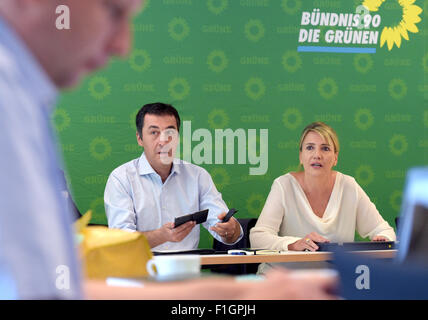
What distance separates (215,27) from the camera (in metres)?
5.73

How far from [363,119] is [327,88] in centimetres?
48

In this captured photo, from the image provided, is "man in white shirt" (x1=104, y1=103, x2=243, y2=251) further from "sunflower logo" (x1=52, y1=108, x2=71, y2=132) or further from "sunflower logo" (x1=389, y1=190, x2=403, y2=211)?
"sunflower logo" (x1=389, y1=190, x2=403, y2=211)

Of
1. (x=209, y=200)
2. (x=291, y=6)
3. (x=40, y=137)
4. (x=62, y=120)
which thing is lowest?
(x=209, y=200)

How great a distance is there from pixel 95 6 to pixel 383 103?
18.8 feet

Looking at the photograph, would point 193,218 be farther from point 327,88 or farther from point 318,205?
point 327,88

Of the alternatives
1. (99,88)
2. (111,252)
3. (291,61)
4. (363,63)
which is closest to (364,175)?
(363,63)

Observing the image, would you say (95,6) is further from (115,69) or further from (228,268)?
(115,69)

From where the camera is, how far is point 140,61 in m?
5.59

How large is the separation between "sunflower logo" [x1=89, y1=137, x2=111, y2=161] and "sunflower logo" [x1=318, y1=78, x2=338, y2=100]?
6.86ft

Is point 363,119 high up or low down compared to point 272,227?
up

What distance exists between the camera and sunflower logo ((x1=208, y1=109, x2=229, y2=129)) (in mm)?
5691

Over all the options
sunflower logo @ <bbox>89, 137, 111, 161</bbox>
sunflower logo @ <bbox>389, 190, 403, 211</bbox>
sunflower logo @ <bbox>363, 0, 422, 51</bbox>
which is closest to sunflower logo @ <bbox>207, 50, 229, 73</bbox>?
sunflower logo @ <bbox>89, 137, 111, 161</bbox>

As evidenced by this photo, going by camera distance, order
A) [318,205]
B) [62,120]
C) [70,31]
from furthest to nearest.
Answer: [62,120] → [318,205] → [70,31]

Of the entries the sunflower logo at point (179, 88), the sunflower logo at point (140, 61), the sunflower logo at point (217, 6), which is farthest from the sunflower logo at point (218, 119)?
the sunflower logo at point (217, 6)
